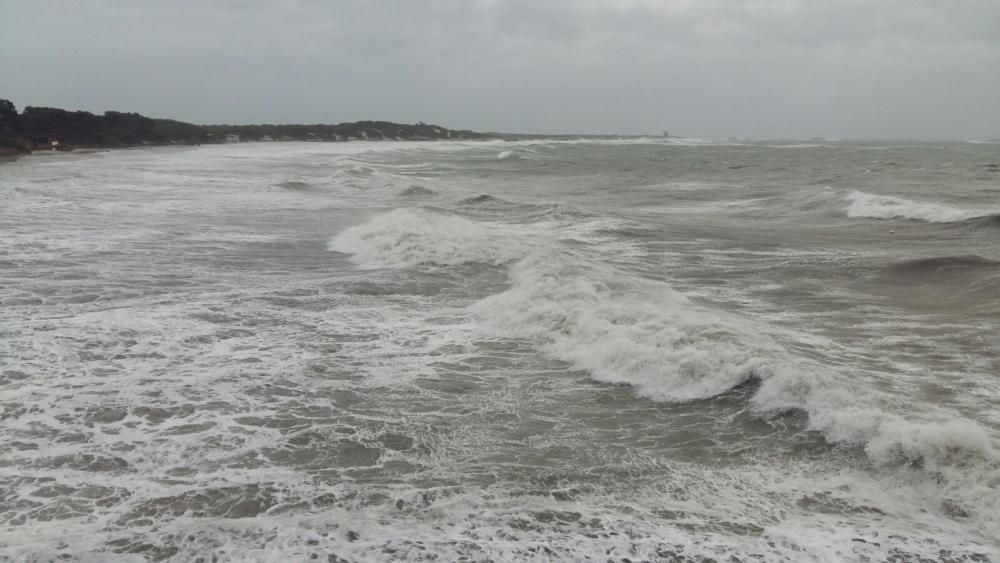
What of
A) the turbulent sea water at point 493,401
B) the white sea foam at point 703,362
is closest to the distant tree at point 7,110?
the turbulent sea water at point 493,401

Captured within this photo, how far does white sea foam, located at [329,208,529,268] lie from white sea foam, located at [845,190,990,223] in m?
9.01

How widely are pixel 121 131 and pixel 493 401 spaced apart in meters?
62.4

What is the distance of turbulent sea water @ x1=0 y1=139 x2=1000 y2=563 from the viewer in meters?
3.46

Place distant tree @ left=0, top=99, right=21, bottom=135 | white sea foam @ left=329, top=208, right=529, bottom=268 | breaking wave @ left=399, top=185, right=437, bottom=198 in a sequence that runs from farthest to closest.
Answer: distant tree @ left=0, top=99, right=21, bottom=135, breaking wave @ left=399, top=185, right=437, bottom=198, white sea foam @ left=329, top=208, right=529, bottom=268

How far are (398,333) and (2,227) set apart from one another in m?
10.1

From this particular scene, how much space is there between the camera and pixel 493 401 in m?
5.31

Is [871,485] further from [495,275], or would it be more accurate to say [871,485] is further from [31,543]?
[495,275]

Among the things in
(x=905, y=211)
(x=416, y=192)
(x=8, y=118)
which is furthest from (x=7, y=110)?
(x=905, y=211)

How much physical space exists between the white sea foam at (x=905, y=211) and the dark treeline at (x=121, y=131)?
4004 centimetres

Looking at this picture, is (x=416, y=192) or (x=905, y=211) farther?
(x=416, y=192)

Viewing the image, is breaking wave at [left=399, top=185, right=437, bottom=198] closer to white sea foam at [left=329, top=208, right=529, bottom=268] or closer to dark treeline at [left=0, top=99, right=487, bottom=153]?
white sea foam at [left=329, top=208, right=529, bottom=268]

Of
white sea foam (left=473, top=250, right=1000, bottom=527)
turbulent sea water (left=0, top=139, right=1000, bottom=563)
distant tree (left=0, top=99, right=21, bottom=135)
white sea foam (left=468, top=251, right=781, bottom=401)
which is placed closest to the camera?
turbulent sea water (left=0, top=139, right=1000, bottom=563)

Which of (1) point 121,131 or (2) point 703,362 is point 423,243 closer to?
(2) point 703,362

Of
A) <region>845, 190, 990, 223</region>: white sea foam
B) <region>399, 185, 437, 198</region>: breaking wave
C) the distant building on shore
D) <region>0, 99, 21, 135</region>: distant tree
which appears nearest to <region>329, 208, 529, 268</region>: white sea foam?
<region>399, 185, 437, 198</region>: breaking wave
